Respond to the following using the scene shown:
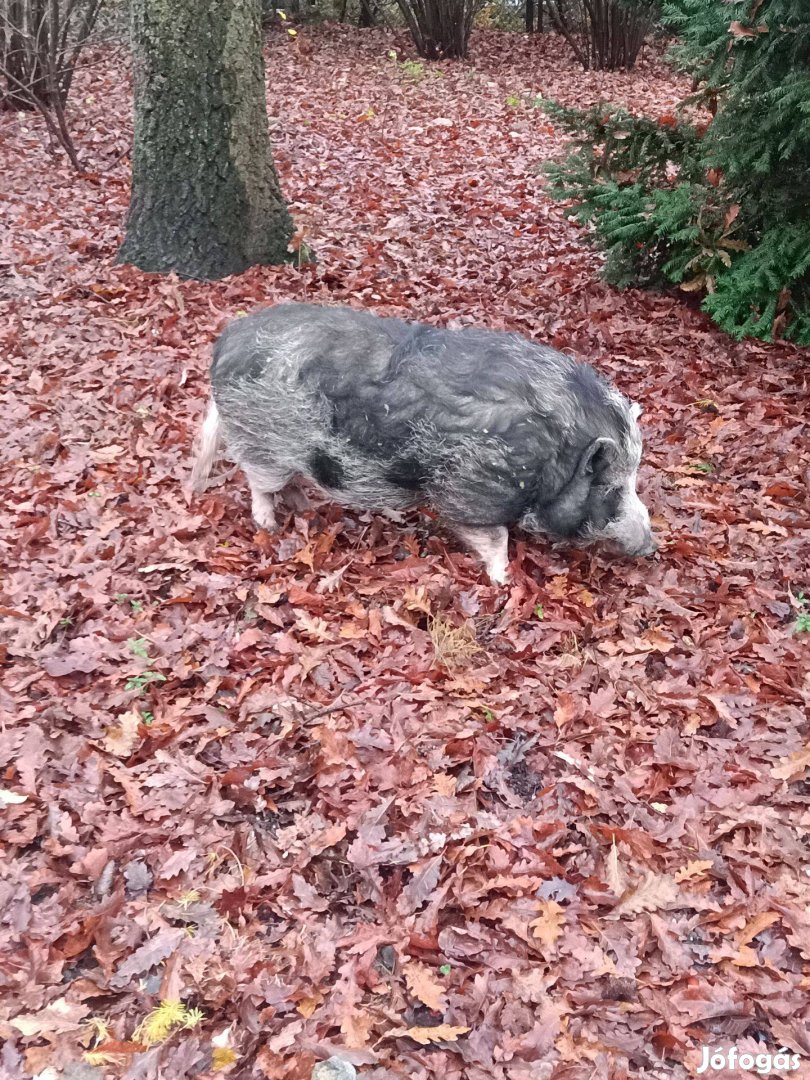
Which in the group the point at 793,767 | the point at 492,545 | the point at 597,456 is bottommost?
the point at 793,767

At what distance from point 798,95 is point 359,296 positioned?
127 inches

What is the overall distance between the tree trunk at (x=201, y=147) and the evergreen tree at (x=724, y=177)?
2299 mm

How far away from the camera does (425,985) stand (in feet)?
8.59

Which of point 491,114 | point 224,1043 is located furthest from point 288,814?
point 491,114

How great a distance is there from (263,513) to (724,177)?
12.8 ft

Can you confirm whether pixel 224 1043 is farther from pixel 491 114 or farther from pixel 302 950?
pixel 491 114

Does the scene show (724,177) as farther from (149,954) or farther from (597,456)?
(149,954)

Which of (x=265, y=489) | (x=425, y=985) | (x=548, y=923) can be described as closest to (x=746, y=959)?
(x=548, y=923)

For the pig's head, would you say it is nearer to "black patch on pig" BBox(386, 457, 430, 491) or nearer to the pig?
the pig

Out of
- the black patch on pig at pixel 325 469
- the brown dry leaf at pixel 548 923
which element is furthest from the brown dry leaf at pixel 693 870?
the black patch on pig at pixel 325 469

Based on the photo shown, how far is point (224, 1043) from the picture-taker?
8.18ft

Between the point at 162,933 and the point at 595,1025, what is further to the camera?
the point at 162,933

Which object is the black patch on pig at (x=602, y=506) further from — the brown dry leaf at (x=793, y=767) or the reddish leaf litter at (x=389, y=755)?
the brown dry leaf at (x=793, y=767)

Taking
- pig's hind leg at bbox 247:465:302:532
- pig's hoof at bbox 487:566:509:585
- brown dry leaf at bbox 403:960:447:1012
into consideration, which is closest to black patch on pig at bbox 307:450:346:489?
pig's hind leg at bbox 247:465:302:532
